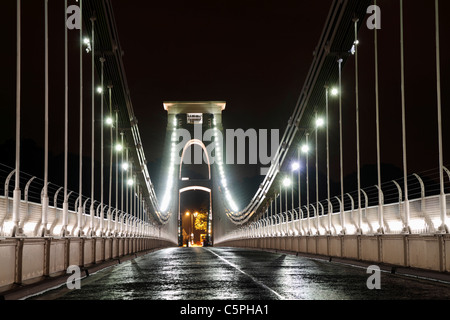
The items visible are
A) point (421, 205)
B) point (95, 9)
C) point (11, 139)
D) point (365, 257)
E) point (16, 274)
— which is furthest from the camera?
point (11, 139)

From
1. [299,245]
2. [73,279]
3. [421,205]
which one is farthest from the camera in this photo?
[299,245]

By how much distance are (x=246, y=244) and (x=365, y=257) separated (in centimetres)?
3922

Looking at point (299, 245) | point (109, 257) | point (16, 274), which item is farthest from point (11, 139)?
point (16, 274)

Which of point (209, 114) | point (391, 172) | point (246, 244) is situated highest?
point (209, 114)

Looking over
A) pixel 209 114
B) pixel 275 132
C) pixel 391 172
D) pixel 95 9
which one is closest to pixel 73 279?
pixel 95 9

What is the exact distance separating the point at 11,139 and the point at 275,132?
66.9 ft

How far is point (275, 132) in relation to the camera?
47062 millimetres

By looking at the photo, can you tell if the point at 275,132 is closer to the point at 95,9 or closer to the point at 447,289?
the point at 95,9

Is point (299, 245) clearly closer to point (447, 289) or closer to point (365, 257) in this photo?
point (365, 257)
